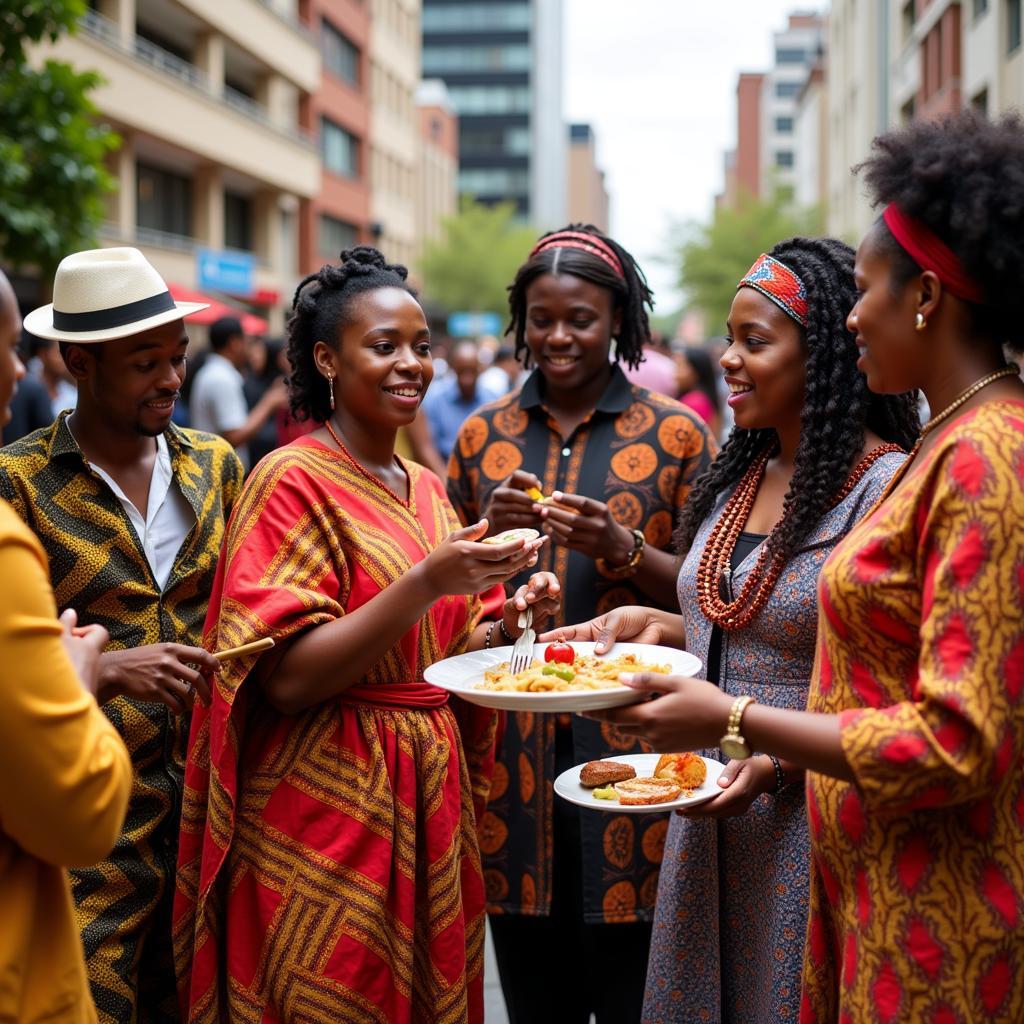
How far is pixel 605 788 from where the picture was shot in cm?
319

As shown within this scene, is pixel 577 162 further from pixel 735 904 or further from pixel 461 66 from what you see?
pixel 735 904

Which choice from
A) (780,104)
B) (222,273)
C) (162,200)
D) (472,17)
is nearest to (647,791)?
(222,273)

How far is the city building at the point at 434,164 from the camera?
72250 millimetres

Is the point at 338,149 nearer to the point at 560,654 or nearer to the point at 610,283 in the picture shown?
the point at 610,283

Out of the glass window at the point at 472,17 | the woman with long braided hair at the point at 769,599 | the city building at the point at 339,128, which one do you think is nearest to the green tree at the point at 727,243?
the city building at the point at 339,128

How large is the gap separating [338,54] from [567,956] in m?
46.4

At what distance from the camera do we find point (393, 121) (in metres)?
54.8

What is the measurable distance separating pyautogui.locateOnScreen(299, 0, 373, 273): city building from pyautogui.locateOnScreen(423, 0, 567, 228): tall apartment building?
62.2 meters

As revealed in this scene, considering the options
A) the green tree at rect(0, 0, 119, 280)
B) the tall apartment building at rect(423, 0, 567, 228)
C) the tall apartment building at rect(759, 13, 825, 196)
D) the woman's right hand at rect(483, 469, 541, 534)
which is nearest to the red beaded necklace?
the woman's right hand at rect(483, 469, 541, 534)

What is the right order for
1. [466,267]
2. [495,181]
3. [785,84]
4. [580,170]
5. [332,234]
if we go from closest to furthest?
1. [332,234]
2. [466,267]
3. [495,181]
4. [785,84]
5. [580,170]

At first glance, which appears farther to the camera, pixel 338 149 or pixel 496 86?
pixel 496 86

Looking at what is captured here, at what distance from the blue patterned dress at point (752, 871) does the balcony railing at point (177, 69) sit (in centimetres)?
2094

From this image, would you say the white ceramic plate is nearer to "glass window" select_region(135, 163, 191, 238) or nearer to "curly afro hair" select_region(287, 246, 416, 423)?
"curly afro hair" select_region(287, 246, 416, 423)

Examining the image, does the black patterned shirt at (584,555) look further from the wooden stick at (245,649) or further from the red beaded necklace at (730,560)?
the wooden stick at (245,649)
